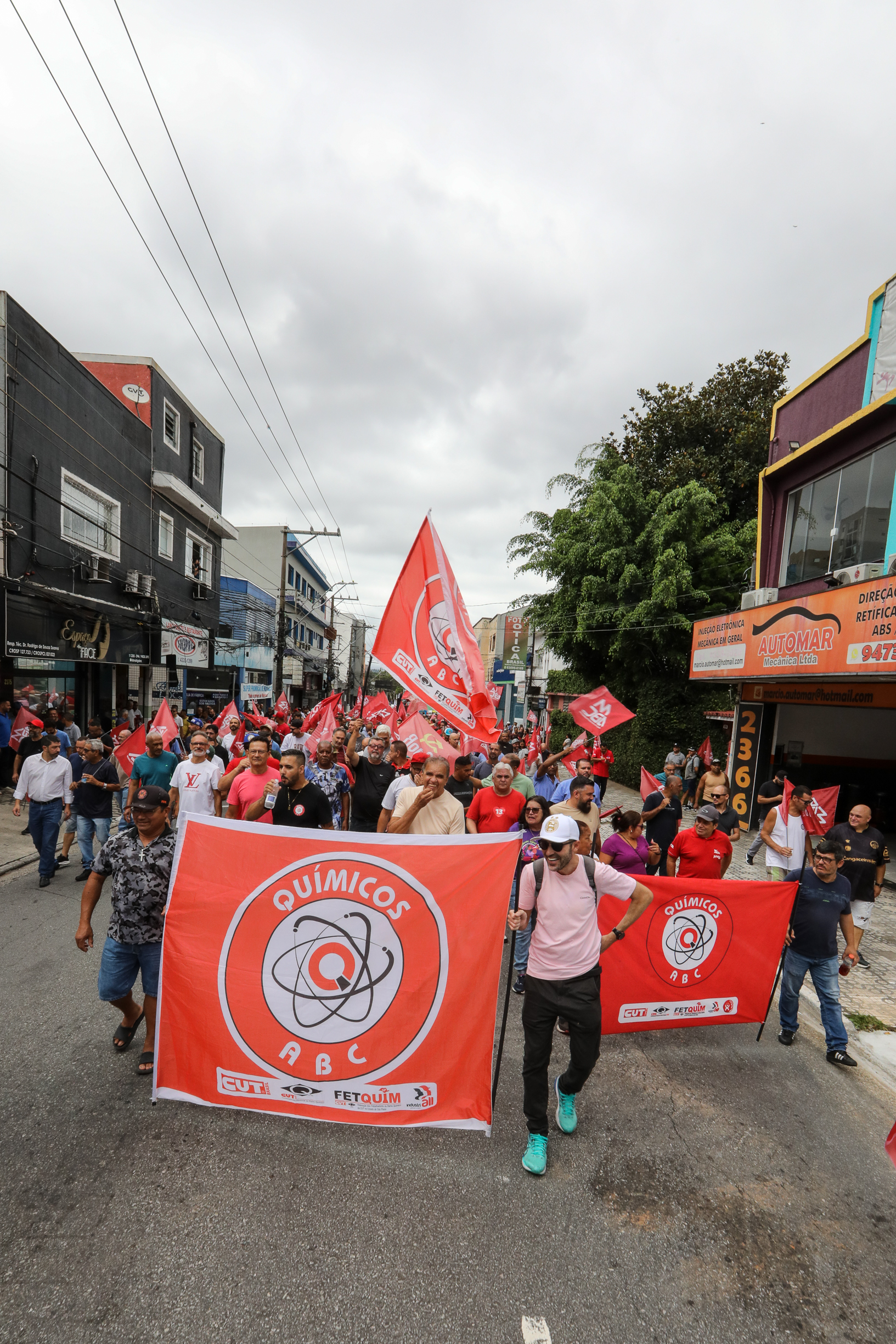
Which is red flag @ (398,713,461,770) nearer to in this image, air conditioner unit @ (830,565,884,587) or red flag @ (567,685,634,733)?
red flag @ (567,685,634,733)

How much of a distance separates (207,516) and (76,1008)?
22.5 m

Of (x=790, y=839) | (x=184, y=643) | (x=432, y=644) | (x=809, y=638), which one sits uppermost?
(x=809, y=638)

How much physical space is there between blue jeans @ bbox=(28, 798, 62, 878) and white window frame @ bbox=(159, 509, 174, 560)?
16.0 meters

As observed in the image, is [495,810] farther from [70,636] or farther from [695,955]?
[70,636]

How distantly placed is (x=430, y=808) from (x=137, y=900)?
2.31 metres

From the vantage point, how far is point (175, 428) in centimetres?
2214

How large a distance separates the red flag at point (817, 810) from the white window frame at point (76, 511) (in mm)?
14799

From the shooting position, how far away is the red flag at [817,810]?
712cm

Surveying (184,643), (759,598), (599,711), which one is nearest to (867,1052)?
(599,711)

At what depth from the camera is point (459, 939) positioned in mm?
3336

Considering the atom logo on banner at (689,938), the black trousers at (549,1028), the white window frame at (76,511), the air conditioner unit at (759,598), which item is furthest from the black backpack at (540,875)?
the white window frame at (76,511)

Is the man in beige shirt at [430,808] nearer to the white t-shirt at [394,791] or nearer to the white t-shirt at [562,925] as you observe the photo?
the white t-shirt at [394,791]

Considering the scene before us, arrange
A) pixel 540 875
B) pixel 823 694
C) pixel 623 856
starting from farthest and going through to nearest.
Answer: pixel 823 694 < pixel 623 856 < pixel 540 875

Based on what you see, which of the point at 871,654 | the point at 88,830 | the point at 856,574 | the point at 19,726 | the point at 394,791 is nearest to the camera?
the point at 394,791
